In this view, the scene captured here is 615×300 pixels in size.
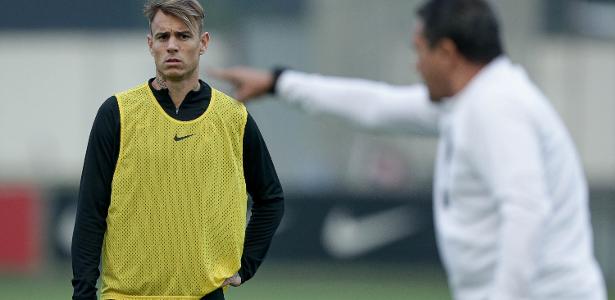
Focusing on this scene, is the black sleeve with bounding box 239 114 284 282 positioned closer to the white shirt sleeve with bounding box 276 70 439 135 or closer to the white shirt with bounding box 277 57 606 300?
the white shirt sleeve with bounding box 276 70 439 135

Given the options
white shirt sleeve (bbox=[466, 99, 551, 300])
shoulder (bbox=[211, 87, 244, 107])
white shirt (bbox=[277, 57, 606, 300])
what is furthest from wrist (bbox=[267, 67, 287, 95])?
white shirt sleeve (bbox=[466, 99, 551, 300])

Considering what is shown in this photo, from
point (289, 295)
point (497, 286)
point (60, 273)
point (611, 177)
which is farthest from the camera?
point (611, 177)

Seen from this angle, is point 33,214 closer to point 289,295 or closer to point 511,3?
point 289,295

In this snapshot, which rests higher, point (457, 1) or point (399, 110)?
point (457, 1)

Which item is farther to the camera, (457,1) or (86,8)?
(86,8)

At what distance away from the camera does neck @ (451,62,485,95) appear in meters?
4.54

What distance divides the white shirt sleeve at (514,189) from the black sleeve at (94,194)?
4.62 feet

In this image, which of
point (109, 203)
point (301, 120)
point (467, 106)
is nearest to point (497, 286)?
point (467, 106)

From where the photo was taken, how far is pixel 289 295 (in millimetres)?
14789

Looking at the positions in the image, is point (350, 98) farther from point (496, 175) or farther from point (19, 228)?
point (19, 228)

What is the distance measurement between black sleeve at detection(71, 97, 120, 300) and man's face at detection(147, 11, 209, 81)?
0.22 metres

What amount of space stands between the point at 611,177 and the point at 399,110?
13.5m

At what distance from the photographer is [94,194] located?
16.9 feet

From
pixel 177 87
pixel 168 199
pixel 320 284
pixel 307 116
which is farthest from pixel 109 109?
pixel 307 116
